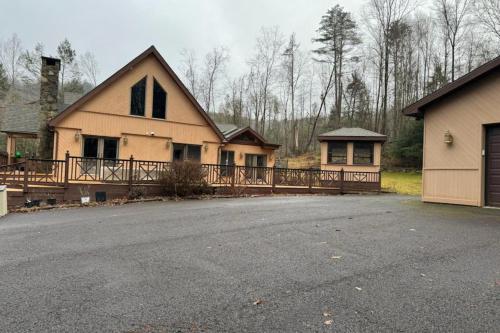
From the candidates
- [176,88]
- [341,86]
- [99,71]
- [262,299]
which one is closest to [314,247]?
[262,299]

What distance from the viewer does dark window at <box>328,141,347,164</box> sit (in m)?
21.6

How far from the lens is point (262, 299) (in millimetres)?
3025

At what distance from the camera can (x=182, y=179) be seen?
480 inches

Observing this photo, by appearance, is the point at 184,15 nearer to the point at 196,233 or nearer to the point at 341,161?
the point at 341,161

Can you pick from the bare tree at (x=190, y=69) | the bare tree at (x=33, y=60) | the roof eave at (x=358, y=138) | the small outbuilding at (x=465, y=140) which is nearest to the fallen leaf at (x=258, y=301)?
the small outbuilding at (x=465, y=140)

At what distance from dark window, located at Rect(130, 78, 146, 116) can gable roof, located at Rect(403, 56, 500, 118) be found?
11601mm

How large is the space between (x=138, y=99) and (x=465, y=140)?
530 inches

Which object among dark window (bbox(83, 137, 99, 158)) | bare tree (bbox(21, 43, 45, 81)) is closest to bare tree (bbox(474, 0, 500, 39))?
dark window (bbox(83, 137, 99, 158))

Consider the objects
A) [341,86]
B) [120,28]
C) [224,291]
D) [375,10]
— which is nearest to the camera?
[224,291]

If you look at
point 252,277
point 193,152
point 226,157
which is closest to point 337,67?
point 226,157

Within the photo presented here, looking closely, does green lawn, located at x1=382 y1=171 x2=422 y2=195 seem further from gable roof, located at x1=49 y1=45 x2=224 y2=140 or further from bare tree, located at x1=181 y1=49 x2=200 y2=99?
bare tree, located at x1=181 y1=49 x2=200 y2=99

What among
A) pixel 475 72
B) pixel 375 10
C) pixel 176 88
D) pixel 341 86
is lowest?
pixel 475 72

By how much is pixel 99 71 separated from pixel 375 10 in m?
29.4

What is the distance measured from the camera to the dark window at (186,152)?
17.1m
